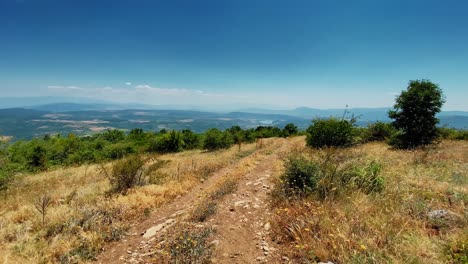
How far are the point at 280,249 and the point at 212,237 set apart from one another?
129cm

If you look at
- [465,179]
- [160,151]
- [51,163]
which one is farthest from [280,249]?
[51,163]

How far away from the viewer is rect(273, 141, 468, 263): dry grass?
3301 millimetres

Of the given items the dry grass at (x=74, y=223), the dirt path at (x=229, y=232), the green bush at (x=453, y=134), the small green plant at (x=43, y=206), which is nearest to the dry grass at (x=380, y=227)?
the dirt path at (x=229, y=232)

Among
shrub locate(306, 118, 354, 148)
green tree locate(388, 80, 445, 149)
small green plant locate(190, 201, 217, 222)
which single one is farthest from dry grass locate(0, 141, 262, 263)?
green tree locate(388, 80, 445, 149)

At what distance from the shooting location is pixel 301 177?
20.6ft

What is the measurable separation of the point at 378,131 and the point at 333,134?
940 centimetres

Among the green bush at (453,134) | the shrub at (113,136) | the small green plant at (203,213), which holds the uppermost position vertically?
the green bush at (453,134)

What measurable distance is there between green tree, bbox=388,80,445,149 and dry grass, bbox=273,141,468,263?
45.3ft

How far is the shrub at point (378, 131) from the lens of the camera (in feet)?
74.3

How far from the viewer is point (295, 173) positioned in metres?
6.41

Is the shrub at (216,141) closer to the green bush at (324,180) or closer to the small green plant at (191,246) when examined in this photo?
the green bush at (324,180)

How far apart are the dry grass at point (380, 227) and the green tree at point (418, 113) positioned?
543 inches

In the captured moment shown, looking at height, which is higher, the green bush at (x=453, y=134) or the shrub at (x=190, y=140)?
the green bush at (x=453, y=134)

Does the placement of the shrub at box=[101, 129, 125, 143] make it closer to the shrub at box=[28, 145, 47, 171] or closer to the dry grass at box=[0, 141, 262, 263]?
the shrub at box=[28, 145, 47, 171]
